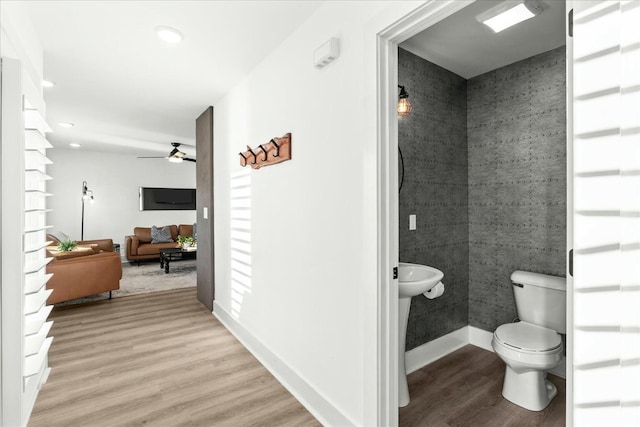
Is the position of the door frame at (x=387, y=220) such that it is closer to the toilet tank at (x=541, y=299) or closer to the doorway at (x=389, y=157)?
the doorway at (x=389, y=157)

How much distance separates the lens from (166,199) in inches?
315

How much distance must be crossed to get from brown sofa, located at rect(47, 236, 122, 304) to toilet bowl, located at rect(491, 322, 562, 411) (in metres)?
4.44

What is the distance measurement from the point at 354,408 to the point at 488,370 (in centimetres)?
133

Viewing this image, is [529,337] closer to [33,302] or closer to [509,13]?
[509,13]

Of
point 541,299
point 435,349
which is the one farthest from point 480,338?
point 541,299

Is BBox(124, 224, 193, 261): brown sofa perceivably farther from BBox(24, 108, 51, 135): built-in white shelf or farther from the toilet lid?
the toilet lid

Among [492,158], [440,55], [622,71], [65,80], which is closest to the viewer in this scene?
[622,71]

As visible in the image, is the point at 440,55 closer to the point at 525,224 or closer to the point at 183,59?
the point at 525,224

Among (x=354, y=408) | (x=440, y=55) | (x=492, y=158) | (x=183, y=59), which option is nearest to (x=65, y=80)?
(x=183, y=59)

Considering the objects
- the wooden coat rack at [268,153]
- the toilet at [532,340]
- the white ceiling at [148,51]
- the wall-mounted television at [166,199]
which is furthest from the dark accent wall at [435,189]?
the wall-mounted television at [166,199]

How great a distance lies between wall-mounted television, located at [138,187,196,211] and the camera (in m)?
7.71

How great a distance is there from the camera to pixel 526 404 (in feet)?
6.68

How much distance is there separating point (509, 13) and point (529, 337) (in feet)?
6.37

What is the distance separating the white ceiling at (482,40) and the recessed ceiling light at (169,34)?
5.10 feet
